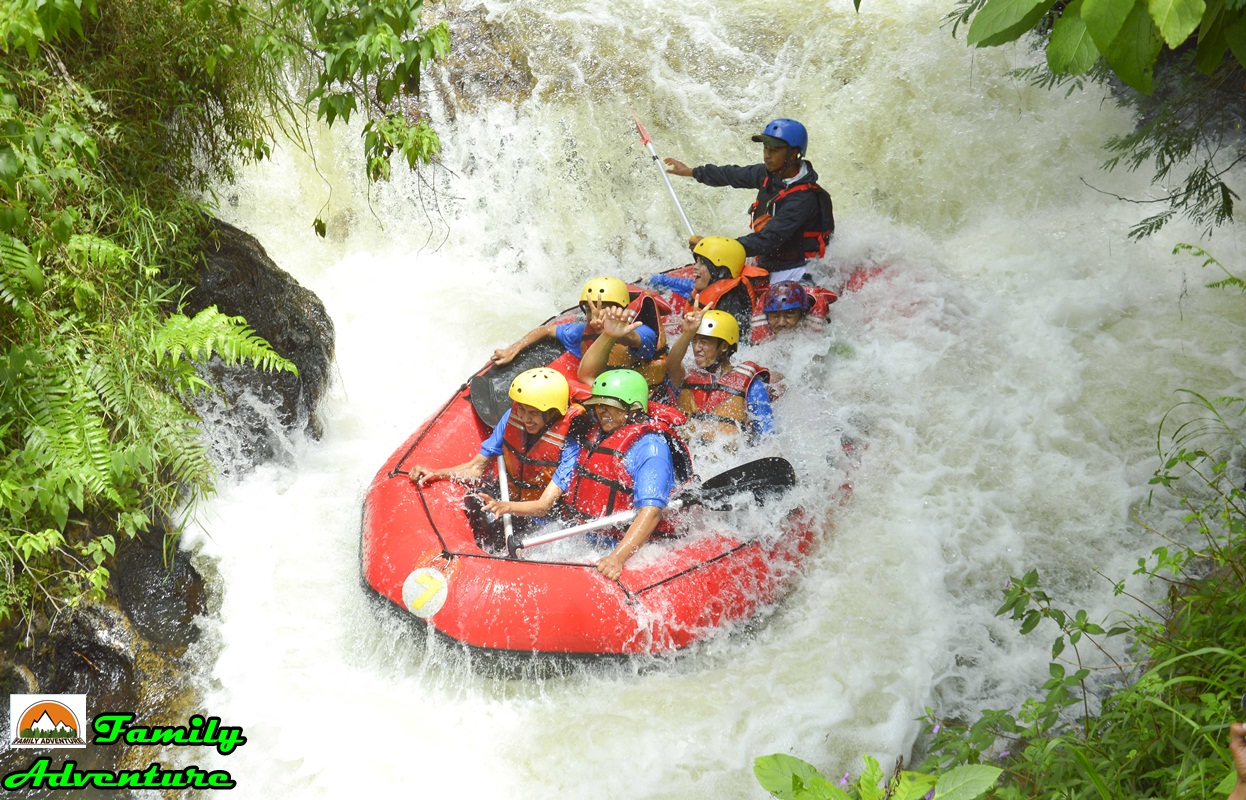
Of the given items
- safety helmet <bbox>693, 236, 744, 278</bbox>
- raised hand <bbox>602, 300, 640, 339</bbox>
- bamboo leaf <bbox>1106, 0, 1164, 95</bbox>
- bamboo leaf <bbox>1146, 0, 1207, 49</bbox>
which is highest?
bamboo leaf <bbox>1146, 0, 1207, 49</bbox>

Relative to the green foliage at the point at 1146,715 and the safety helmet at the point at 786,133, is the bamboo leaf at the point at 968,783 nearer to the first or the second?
the green foliage at the point at 1146,715

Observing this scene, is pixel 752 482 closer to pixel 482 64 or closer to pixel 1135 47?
pixel 1135 47

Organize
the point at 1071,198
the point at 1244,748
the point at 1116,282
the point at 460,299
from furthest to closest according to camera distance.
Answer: the point at 460,299
the point at 1071,198
the point at 1116,282
the point at 1244,748

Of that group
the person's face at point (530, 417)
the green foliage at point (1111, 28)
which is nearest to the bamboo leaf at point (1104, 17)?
the green foliage at point (1111, 28)

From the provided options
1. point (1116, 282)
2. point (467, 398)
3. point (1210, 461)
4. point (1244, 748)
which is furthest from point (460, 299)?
point (1244, 748)

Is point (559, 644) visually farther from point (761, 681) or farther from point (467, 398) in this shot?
point (467, 398)

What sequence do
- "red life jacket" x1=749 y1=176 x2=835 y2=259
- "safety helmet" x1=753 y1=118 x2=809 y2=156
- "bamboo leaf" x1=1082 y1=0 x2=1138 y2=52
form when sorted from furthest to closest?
"red life jacket" x1=749 y1=176 x2=835 y2=259 < "safety helmet" x1=753 y1=118 x2=809 y2=156 < "bamboo leaf" x1=1082 y1=0 x2=1138 y2=52

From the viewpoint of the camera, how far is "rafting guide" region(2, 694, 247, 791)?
3445mm

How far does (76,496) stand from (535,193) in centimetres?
428

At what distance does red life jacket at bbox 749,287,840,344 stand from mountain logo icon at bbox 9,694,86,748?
11.8 feet

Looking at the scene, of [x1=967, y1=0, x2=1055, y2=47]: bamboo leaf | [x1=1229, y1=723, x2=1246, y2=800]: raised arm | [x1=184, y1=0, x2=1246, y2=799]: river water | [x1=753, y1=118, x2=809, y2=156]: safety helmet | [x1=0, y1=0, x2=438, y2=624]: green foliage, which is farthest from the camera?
[x1=753, y1=118, x2=809, y2=156]: safety helmet

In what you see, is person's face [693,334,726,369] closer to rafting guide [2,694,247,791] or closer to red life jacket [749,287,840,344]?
red life jacket [749,287,840,344]

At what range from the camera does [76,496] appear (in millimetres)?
3371

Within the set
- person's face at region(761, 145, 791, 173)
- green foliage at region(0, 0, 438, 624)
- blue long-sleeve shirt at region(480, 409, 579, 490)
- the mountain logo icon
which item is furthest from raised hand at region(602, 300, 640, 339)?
the mountain logo icon
